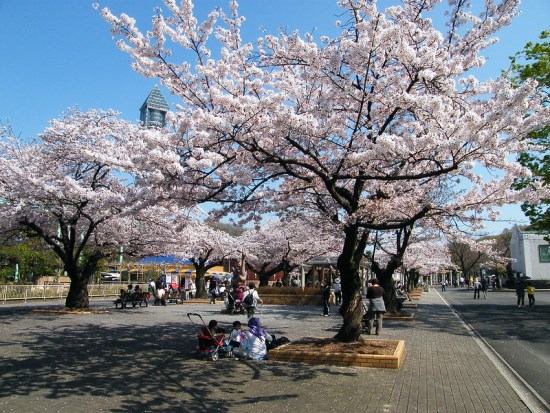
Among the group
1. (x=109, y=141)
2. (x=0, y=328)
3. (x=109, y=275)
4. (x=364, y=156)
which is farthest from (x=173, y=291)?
(x=109, y=275)

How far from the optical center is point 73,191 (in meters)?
15.9

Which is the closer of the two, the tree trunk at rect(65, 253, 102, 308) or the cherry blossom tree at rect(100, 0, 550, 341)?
the cherry blossom tree at rect(100, 0, 550, 341)

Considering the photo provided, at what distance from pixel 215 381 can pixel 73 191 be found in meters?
11.1

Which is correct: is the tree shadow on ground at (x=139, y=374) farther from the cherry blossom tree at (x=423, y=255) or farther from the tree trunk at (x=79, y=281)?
the cherry blossom tree at (x=423, y=255)

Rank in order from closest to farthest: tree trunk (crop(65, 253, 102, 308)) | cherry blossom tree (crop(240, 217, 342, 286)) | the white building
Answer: tree trunk (crop(65, 253, 102, 308)) < cherry blossom tree (crop(240, 217, 342, 286)) < the white building

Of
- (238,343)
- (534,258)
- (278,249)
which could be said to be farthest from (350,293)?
(534,258)

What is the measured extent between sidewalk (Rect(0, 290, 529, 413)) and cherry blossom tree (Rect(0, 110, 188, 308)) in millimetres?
6344

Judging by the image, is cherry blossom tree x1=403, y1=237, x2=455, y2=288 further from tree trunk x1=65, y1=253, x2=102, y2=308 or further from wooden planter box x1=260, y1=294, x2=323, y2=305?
tree trunk x1=65, y1=253, x2=102, y2=308

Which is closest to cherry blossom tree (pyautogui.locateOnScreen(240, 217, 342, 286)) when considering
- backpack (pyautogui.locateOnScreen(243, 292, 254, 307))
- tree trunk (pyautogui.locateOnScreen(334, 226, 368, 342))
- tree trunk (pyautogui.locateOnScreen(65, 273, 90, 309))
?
tree trunk (pyautogui.locateOnScreen(65, 273, 90, 309))

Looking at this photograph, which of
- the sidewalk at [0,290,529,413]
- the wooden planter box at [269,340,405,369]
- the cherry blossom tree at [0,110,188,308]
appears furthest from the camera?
the cherry blossom tree at [0,110,188,308]

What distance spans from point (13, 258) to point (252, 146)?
32.5 m

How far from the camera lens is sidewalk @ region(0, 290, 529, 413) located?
600 cm

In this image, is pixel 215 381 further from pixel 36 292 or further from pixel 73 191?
pixel 36 292

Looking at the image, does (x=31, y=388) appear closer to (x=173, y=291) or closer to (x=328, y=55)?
(x=328, y=55)
